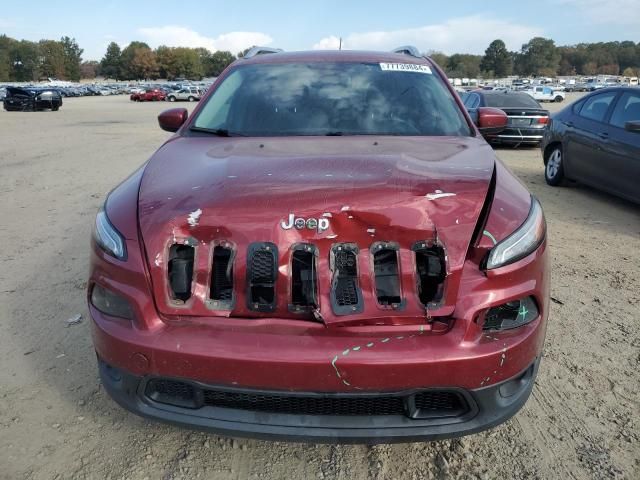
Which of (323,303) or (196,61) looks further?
(196,61)

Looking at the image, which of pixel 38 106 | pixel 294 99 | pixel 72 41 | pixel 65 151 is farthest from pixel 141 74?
pixel 294 99

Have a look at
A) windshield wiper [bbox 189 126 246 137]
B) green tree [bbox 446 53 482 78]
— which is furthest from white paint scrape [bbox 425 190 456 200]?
green tree [bbox 446 53 482 78]

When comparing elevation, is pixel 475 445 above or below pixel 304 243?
below

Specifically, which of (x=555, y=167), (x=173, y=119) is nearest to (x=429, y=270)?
(x=173, y=119)

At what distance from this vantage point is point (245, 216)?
74.6 inches

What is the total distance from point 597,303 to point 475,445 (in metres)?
1.95

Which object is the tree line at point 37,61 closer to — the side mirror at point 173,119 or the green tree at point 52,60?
the green tree at point 52,60

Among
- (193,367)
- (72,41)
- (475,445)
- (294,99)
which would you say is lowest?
(475,445)

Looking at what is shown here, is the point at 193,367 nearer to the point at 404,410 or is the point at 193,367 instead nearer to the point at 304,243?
the point at 304,243

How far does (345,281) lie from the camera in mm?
1885

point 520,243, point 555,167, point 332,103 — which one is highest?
point 332,103

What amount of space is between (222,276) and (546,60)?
517 feet

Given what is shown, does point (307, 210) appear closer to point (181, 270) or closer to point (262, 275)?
point (262, 275)

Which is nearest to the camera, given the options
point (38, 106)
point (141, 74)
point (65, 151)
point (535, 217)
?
point (535, 217)
